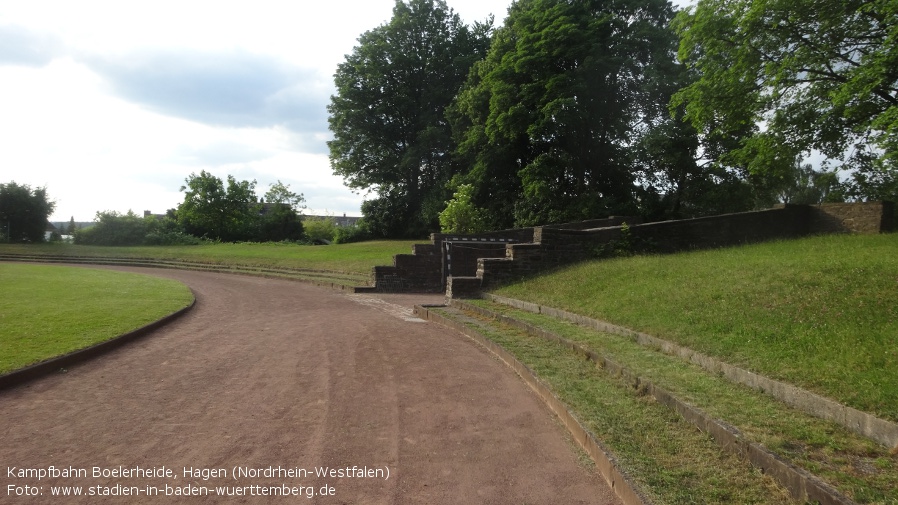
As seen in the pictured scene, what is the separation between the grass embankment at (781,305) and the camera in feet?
17.5

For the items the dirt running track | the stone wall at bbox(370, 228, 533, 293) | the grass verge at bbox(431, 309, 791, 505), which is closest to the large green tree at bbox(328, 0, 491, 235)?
the stone wall at bbox(370, 228, 533, 293)

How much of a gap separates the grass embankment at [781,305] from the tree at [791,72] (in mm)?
2380

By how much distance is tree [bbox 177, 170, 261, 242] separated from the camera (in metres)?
53.1

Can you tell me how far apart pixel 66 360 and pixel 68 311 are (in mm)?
4182

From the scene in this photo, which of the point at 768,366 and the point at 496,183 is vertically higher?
the point at 496,183

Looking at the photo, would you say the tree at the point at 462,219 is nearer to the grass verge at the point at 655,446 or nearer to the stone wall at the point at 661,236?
the stone wall at the point at 661,236

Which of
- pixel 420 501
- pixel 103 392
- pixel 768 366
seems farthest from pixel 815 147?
pixel 103 392

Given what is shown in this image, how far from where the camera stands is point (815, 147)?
1335 cm

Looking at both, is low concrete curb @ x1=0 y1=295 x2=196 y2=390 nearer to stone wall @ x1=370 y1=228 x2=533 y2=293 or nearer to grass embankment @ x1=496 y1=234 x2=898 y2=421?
grass embankment @ x1=496 y1=234 x2=898 y2=421

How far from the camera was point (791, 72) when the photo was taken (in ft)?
41.8

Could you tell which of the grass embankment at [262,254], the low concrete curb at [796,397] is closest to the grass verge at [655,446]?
the low concrete curb at [796,397]

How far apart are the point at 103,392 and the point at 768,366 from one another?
7237 mm

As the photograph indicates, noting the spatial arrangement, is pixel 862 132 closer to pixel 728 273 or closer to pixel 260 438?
pixel 728 273

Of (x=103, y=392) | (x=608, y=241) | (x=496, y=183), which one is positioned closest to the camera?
(x=103, y=392)
